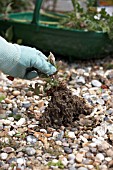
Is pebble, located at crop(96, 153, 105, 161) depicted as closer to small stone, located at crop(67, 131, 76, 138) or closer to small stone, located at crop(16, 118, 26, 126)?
small stone, located at crop(67, 131, 76, 138)

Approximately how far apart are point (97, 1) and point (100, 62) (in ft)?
1.50

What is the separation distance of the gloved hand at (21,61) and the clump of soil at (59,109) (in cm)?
10

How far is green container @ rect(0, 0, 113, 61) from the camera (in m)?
2.89

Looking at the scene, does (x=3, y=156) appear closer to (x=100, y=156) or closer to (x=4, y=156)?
(x=4, y=156)

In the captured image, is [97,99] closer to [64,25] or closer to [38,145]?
[38,145]

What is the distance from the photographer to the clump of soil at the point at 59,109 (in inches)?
80.1

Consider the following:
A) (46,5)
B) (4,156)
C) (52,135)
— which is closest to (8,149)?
(4,156)

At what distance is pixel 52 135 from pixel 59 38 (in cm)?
106

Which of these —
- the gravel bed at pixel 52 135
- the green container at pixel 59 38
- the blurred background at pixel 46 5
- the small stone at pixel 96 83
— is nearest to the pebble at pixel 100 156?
the gravel bed at pixel 52 135

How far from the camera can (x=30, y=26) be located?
297cm

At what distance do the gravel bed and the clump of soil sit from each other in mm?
28

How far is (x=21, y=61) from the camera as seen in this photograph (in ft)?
6.35

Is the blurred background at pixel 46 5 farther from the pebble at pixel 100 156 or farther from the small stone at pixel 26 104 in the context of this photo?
the pebble at pixel 100 156

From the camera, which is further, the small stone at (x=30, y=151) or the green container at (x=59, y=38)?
the green container at (x=59, y=38)
